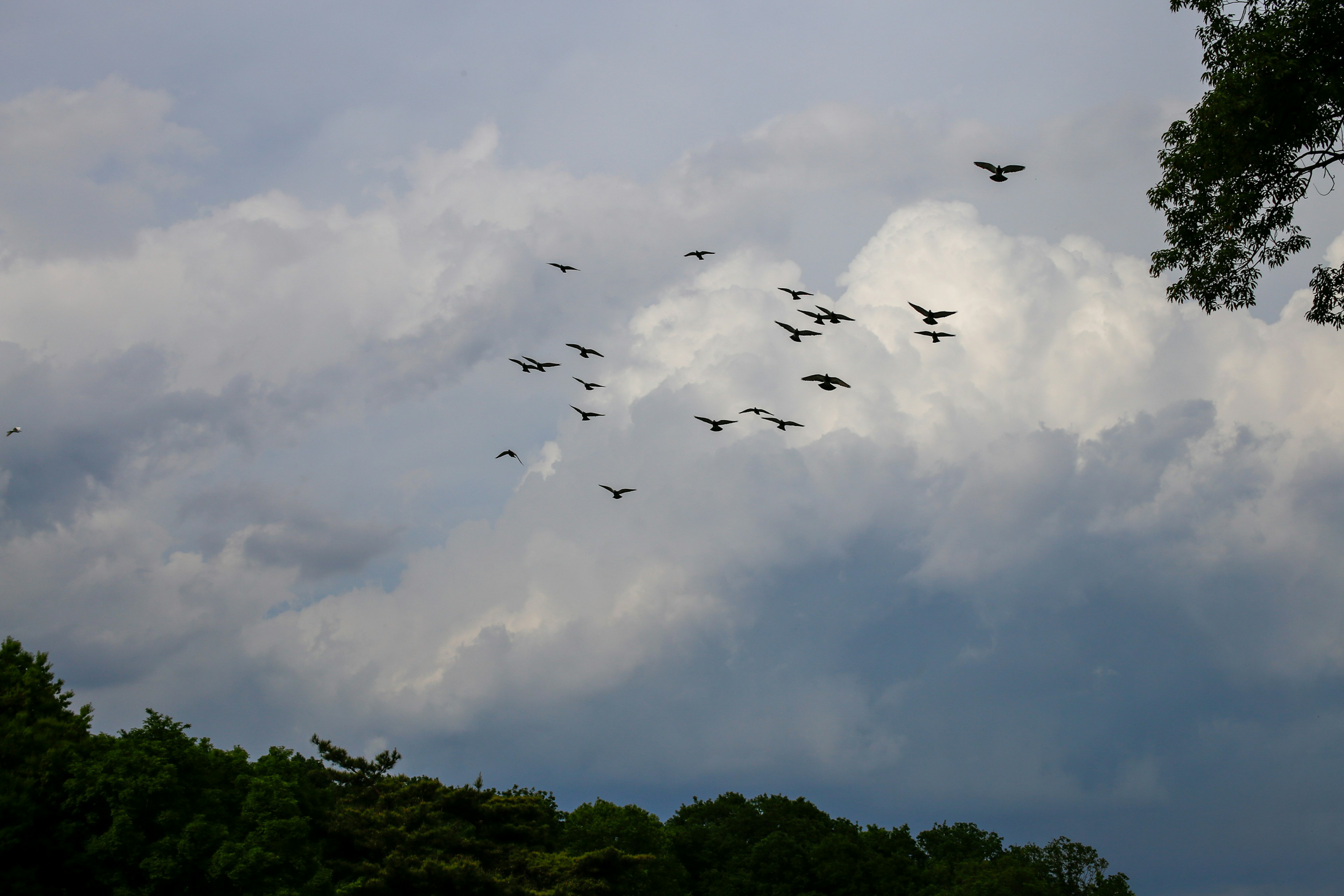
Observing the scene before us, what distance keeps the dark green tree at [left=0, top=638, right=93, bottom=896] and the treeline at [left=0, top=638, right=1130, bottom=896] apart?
5 centimetres

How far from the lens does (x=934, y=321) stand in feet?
82.2

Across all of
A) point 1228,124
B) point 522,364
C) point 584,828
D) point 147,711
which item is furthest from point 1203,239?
point 584,828

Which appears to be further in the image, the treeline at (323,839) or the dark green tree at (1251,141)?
the treeline at (323,839)

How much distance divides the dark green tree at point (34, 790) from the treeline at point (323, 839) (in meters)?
0.05

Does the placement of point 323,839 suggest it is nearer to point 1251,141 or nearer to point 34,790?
point 34,790

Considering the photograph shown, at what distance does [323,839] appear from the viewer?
34.3 metres

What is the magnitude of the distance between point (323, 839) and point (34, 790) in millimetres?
9570

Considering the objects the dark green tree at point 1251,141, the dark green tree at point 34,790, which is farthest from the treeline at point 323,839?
the dark green tree at point 1251,141

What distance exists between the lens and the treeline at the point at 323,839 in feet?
90.2

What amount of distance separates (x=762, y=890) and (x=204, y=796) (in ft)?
95.9

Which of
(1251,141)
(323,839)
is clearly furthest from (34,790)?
(1251,141)

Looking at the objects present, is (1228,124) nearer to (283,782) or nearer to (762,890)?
(283,782)

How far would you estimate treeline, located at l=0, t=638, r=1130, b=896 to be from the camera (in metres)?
27.5

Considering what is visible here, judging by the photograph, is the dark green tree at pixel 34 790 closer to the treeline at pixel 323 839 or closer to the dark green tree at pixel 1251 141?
the treeline at pixel 323 839
